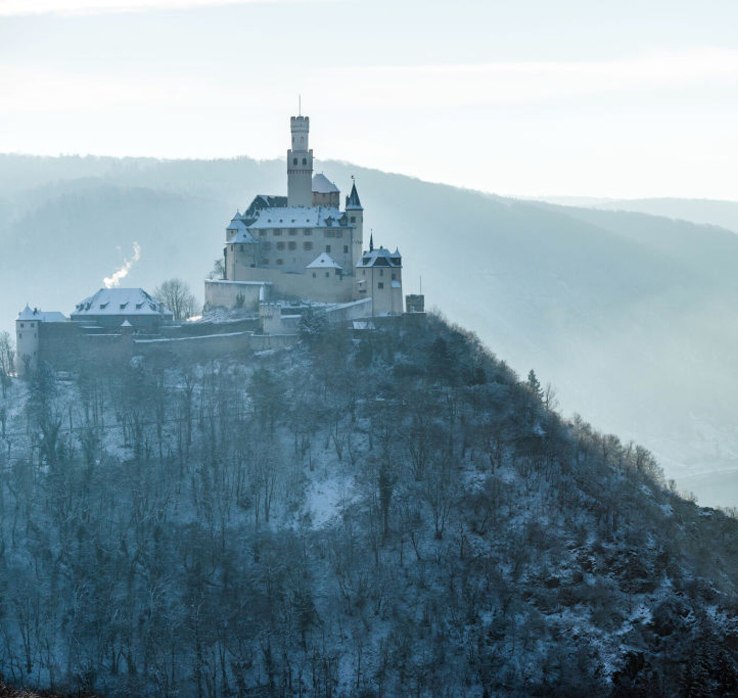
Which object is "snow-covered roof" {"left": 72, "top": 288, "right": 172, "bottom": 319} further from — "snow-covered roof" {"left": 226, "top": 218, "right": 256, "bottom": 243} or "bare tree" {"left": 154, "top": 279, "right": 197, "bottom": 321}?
"snow-covered roof" {"left": 226, "top": 218, "right": 256, "bottom": 243}

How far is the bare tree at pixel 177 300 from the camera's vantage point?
432ft

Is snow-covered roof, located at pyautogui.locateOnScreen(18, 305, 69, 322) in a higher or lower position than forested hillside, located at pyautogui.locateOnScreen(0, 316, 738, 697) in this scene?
higher

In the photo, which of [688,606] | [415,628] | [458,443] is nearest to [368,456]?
[458,443]

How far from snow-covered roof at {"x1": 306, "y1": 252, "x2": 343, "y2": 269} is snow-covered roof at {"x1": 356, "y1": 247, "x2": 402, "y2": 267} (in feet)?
7.11

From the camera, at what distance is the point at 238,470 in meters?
109

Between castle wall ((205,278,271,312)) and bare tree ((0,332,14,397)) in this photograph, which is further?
castle wall ((205,278,271,312))

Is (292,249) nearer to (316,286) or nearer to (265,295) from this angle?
(316,286)

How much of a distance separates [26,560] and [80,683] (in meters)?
15.0

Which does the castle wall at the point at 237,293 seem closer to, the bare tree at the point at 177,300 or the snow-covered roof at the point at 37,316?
the bare tree at the point at 177,300

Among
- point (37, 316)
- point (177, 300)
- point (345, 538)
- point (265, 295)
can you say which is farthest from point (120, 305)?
point (345, 538)

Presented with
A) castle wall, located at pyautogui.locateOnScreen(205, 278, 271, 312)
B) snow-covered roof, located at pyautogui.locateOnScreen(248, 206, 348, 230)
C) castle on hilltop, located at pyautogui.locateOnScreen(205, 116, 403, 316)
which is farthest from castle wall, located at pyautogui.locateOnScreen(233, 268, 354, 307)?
snow-covered roof, located at pyautogui.locateOnScreen(248, 206, 348, 230)

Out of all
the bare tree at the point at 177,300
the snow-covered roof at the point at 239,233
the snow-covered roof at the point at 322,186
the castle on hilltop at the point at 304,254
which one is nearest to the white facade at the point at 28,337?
the bare tree at the point at 177,300

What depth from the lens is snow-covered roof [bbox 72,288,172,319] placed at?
400 feet

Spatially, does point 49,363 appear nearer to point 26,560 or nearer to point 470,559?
point 26,560
